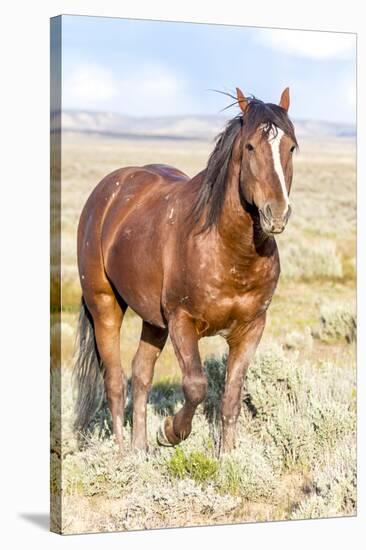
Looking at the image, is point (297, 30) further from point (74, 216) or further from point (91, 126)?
point (91, 126)

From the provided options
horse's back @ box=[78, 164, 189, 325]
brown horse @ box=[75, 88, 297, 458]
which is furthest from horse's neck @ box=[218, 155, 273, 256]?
horse's back @ box=[78, 164, 189, 325]

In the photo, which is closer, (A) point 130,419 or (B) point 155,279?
(B) point 155,279

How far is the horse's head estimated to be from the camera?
20.1 ft

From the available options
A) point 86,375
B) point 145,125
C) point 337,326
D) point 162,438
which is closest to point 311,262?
point 337,326

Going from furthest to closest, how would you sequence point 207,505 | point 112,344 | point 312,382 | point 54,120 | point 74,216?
1. point 74,216
2. point 312,382
3. point 112,344
4. point 207,505
5. point 54,120

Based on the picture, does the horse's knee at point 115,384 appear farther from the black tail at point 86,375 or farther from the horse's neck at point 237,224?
the horse's neck at point 237,224

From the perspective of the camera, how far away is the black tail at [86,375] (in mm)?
8156

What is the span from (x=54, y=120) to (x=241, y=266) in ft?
4.58

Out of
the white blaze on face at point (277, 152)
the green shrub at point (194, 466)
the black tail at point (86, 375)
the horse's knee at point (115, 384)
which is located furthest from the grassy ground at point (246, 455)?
the white blaze on face at point (277, 152)

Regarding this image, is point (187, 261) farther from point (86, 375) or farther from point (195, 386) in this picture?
point (86, 375)

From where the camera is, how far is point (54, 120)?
6.58m

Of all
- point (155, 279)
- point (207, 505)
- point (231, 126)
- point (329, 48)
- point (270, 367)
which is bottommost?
point (207, 505)

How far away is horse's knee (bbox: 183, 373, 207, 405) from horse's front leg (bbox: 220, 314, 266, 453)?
373mm

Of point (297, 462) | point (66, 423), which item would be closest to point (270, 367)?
point (297, 462)
